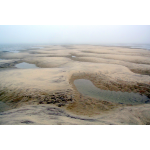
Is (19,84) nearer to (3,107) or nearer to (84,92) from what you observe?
(3,107)

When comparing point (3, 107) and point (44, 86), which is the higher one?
point (44, 86)

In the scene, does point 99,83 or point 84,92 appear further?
point 99,83

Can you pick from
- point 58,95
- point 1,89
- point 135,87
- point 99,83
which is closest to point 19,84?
point 1,89

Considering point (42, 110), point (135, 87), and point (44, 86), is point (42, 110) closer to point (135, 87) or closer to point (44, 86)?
point (44, 86)
